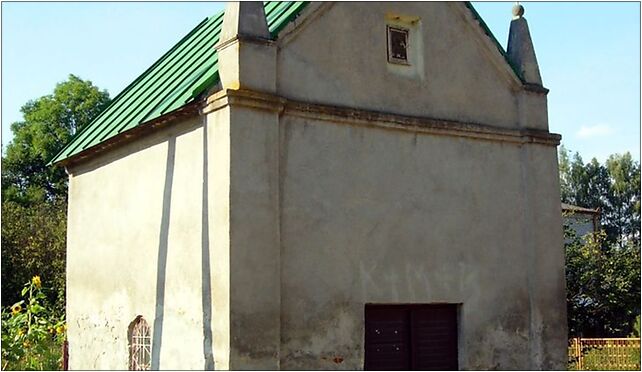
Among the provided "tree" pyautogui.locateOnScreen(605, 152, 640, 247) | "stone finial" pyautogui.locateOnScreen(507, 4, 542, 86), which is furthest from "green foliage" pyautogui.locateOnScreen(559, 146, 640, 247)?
"stone finial" pyautogui.locateOnScreen(507, 4, 542, 86)

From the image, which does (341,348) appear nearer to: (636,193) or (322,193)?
(322,193)

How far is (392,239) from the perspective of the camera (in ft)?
38.5

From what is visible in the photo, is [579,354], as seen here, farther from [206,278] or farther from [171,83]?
[206,278]

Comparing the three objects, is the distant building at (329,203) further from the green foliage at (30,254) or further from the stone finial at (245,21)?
the green foliage at (30,254)

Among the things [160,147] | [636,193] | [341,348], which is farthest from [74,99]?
[636,193]

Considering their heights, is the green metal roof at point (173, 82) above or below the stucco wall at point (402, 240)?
above

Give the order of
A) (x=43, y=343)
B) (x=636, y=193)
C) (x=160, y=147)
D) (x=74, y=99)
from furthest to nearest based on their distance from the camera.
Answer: (x=636, y=193)
(x=74, y=99)
(x=160, y=147)
(x=43, y=343)

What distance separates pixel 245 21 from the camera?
35.4 ft

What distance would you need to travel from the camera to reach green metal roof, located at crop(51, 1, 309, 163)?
11.4 meters

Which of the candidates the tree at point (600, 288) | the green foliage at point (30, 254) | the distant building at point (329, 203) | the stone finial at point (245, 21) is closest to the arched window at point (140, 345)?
the distant building at point (329, 203)

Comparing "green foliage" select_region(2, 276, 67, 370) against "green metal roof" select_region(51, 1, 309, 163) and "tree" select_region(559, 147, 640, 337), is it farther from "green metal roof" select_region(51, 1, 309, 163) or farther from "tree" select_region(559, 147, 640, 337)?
"tree" select_region(559, 147, 640, 337)

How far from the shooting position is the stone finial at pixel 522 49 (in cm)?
1390

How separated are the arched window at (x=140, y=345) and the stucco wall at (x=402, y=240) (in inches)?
107

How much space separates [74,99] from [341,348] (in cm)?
3214
